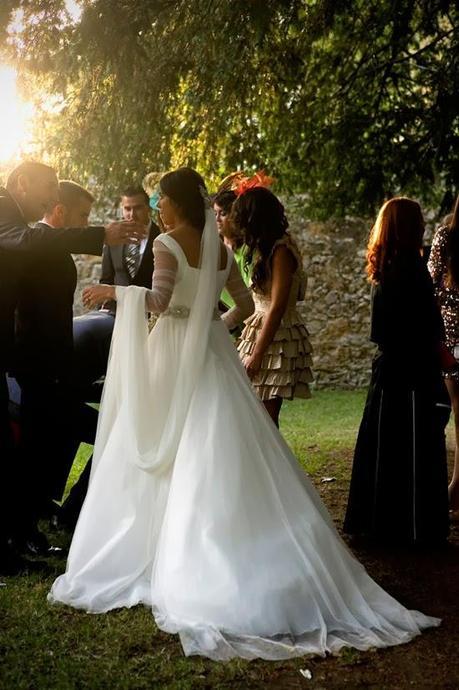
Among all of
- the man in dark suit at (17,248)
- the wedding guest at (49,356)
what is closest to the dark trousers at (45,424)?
the wedding guest at (49,356)

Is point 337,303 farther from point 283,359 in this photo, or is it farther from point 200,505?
point 200,505

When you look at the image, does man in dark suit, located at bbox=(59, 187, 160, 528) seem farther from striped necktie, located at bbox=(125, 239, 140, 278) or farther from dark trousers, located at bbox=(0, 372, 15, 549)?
dark trousers, located at bbox=(0, 372, 15, 549)

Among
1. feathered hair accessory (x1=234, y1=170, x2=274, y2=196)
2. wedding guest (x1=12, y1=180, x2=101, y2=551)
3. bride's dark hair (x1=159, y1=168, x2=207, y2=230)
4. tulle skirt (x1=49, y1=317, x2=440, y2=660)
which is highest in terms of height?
feathered hair accessory (x1=234, y1=170, x2=274, y2=196)

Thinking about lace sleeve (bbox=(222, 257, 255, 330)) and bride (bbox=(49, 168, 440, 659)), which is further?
lace sleeve (bbox=(222, 257, 255, 330))

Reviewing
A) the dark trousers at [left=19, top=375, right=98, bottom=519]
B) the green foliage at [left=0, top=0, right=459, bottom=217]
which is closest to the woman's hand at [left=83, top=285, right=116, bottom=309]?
the dark trousers at [left=19, top=375, right=98, bottom=519]

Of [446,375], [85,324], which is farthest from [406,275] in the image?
[85,324]

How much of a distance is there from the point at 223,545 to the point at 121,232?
1763 millimetres

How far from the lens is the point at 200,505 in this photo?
160 inches

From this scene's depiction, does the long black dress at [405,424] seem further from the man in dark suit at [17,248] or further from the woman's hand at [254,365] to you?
the man in dark suit at [17,248]

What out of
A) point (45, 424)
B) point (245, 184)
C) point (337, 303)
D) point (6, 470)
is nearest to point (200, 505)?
point (6, 470)

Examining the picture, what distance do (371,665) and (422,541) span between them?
187cm

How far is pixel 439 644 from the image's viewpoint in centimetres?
378

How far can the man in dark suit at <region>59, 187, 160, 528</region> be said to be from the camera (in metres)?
5.71

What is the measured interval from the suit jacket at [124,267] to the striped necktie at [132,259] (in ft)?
0.07
